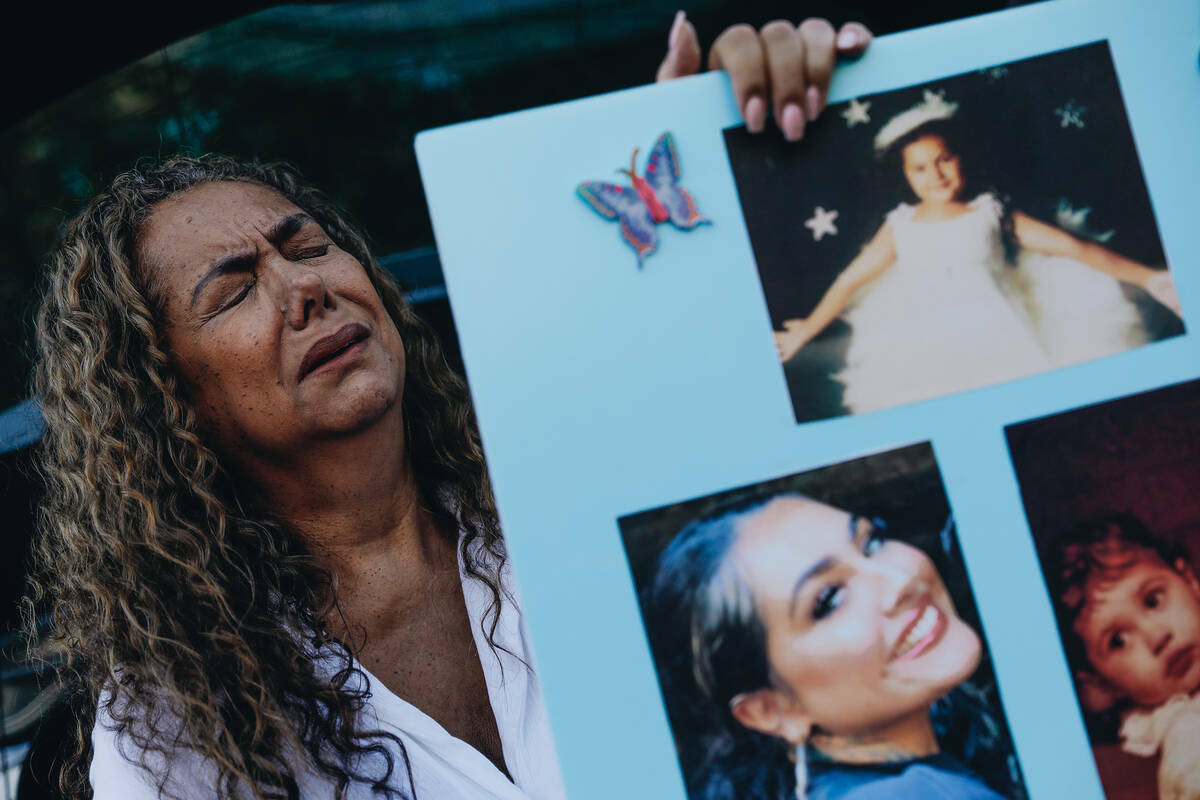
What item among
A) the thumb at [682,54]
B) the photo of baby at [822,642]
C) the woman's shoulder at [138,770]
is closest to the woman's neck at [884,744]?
the photo of baby at [822,642]

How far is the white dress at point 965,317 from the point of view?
0.71m

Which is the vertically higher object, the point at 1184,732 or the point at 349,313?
the point at 349,313

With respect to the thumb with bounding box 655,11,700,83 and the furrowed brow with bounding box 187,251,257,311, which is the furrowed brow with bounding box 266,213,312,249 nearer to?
the furrowed brow with bounding box 187,251,257,311

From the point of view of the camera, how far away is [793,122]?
2.36 ft

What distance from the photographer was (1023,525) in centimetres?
70

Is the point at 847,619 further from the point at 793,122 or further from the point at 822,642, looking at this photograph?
the point at 793,122

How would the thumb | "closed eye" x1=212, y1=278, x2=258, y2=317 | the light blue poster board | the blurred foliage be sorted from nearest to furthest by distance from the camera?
the light blue poster board → the thumb → "closed eye" x1=212, y1=278, x2=258, y2=317 → the blurred foliage

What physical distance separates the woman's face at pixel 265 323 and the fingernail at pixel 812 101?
23.8 inches

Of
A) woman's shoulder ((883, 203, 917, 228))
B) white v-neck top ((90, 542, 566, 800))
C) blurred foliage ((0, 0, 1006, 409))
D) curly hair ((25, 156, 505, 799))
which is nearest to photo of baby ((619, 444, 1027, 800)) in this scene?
woman's shoulder ((883, 203, 917, 228))

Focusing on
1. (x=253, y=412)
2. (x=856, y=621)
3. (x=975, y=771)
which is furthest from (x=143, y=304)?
Answer: (x=975, y=771)

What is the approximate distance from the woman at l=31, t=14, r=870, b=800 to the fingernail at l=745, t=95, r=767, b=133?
570 mm

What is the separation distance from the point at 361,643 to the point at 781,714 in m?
0.69

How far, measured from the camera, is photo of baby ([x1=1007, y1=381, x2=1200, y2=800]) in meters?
0.69

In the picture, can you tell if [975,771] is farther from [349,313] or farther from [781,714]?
[349,313]
